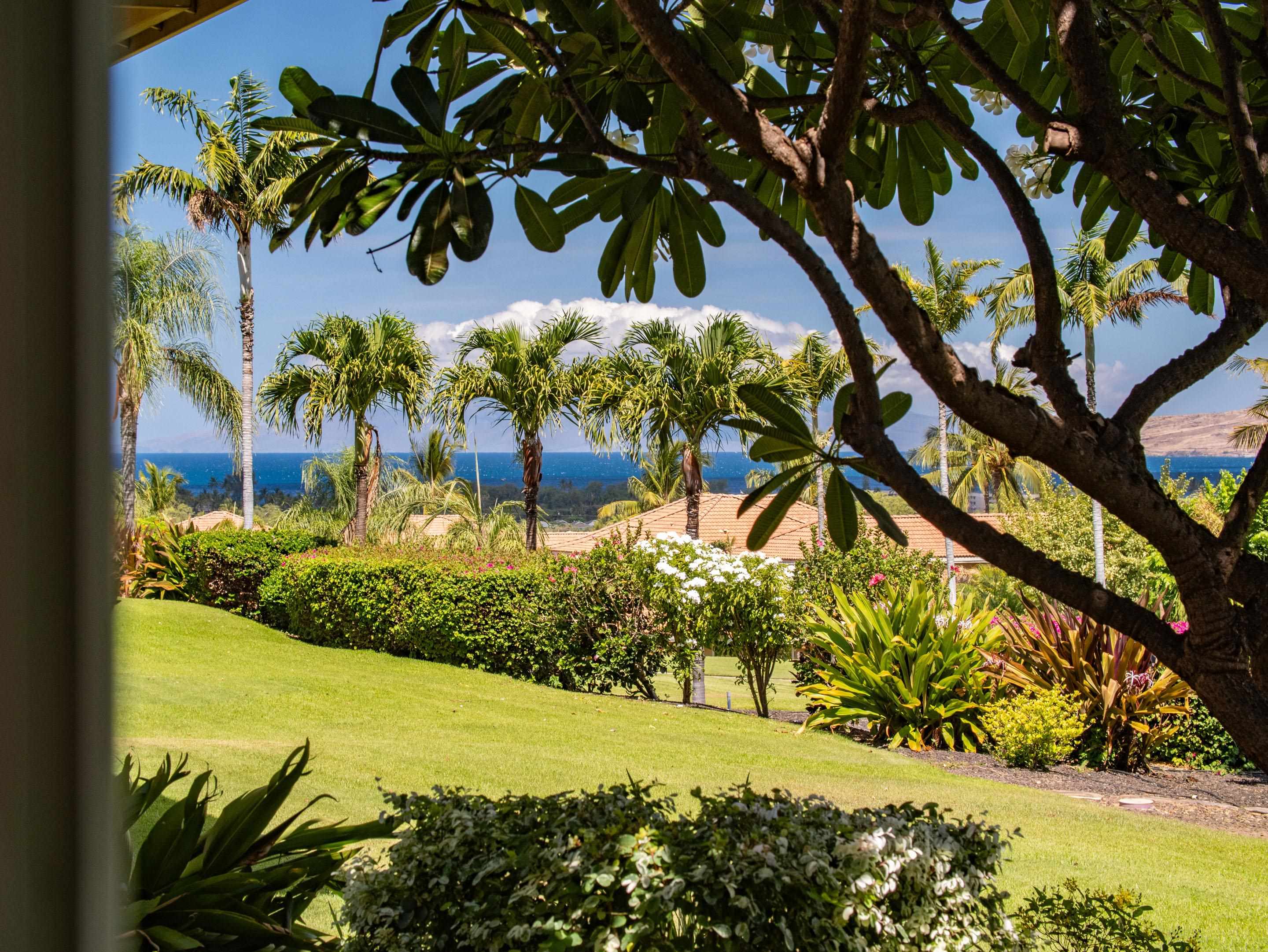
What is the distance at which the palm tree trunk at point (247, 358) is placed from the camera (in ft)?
57.3

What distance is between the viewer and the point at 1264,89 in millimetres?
2127

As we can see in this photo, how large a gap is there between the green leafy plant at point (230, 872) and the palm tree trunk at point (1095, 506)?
20188 mm

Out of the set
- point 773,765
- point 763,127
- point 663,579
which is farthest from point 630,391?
point 763,127

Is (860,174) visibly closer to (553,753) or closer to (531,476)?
(553,753)

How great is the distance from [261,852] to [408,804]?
0.42 m

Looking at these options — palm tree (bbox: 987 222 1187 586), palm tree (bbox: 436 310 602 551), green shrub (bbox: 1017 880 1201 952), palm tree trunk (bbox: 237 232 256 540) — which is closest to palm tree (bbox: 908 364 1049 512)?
palm tree (bbox: 987 222 1187 586)

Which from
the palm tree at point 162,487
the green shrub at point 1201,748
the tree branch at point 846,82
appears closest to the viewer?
the tree branch at point 846,82

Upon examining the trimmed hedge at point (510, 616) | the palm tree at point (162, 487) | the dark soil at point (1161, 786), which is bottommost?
the dark soil at point (1161, 786)

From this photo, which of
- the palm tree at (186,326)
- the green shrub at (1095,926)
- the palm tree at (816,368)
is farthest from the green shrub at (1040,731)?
the palm tree at (816,368)

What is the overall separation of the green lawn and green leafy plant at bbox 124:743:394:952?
148 centimetres

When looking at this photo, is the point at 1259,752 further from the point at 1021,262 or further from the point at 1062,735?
the point at 1021,262

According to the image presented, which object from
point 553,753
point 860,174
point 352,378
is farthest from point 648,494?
point 860,174

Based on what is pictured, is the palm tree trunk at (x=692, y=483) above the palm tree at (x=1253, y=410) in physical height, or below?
below

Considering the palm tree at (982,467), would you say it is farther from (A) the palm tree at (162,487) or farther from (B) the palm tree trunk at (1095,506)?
(A) the palm tree at (162,487)
